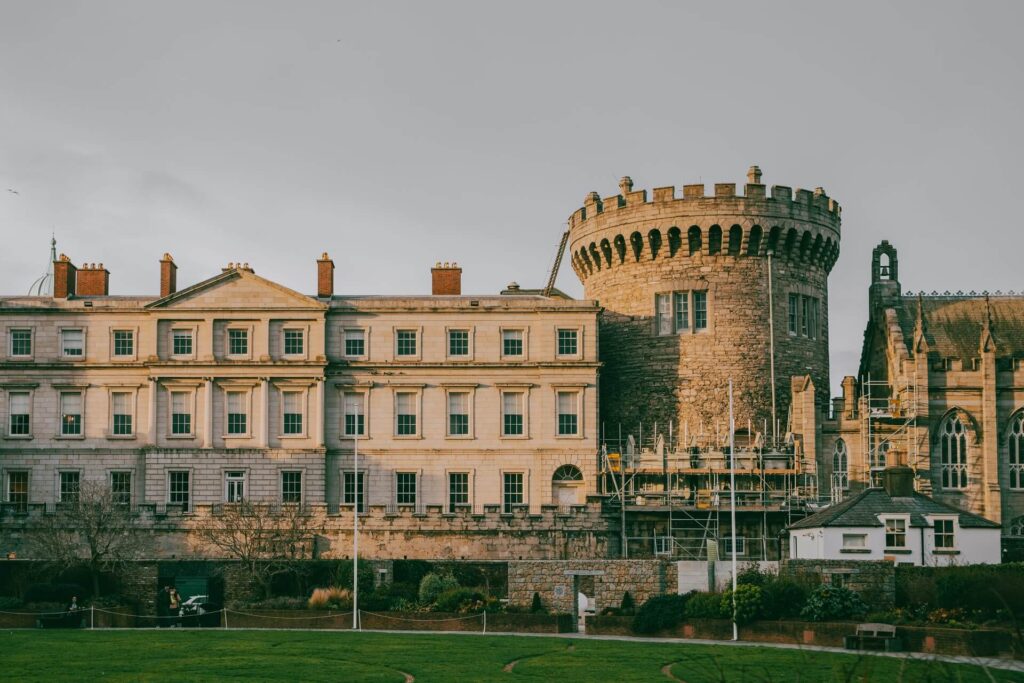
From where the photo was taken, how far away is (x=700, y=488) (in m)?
59.1

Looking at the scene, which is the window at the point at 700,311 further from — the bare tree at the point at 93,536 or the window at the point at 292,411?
the bare tree at the point at 93,536

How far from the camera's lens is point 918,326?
190 ft

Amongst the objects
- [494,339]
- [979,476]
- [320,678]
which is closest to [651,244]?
[494,339]

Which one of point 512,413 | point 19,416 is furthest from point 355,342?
point 19,416

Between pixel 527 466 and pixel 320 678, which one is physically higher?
pixel 527 466

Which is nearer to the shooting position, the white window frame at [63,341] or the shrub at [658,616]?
the shrub at [658,616]

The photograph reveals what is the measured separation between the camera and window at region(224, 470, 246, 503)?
5975 centimetres

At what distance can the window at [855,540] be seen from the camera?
44250mm

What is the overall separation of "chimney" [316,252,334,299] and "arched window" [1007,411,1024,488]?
29.1 meters

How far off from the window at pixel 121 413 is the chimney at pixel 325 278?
9.31 meters

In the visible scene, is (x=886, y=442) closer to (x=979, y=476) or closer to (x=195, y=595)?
(x=979, y=476)

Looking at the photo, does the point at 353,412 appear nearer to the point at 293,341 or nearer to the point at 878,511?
the point at 293,341

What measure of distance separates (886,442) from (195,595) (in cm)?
2774

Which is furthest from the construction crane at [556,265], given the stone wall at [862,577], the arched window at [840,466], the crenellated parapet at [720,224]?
the stone wall at [862,577]
